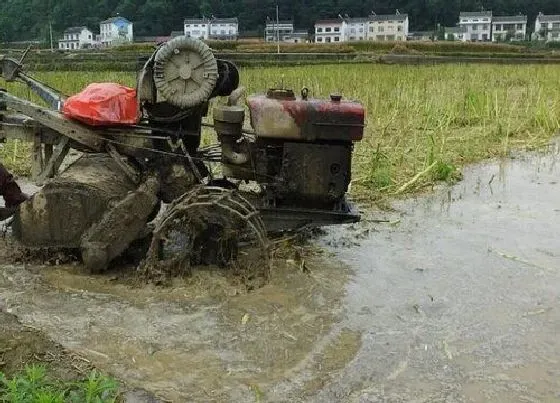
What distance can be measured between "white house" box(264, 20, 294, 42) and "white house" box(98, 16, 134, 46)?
1561 centimetres

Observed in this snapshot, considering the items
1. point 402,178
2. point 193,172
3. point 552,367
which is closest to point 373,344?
point 552,367

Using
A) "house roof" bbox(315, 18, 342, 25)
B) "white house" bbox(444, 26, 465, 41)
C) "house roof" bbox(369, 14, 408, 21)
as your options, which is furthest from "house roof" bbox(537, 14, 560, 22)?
"house roof" bbox(315, 18, 342, 25)

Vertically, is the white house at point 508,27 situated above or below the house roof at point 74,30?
above

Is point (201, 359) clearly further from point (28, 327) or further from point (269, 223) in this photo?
point (269, 223)

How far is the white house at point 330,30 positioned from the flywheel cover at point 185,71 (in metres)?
85.2

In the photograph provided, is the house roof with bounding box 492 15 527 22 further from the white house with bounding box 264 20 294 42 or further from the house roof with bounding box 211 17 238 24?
the house roof with bounding box 211 17 238 24

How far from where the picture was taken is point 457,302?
4.42 metres

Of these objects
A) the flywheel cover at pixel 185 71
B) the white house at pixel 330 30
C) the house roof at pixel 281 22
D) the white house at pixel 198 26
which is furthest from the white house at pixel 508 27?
the flywheel cover at pixel 185 71

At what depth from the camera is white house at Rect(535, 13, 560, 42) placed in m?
86.1

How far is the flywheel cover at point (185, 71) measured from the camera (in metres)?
4.71

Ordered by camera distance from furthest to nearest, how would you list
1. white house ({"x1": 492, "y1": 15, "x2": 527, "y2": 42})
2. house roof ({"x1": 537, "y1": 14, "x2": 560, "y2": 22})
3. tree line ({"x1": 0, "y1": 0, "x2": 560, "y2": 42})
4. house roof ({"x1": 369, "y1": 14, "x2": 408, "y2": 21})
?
1. house roof ({"x1": 537, "y1": 14, "x2": 560, "y2": 22})
2. white house ({"x1": 492, "y1": 15, "x2": 527, "y2": 42})
3. house roof ({"x1": 369, "y1": 14, "x2": 408, "y2": 21})
4. tree line ({"x1": 0, "y1": 0, "x2": 560, "y2": 42})

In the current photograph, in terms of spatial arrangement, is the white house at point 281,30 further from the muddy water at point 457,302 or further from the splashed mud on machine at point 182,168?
the splashed mud on machine at point 182,168

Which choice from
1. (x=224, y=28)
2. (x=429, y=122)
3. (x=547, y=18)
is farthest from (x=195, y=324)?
(x=547, y=18)

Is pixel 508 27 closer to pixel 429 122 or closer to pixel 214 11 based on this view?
pixel 214 11
